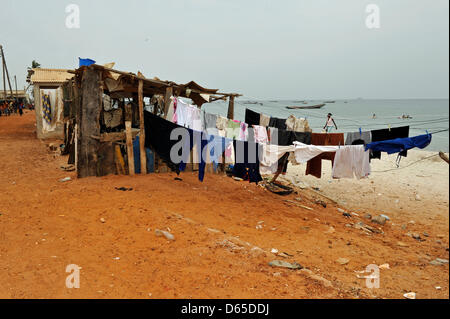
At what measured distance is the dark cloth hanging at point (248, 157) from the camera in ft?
26.1

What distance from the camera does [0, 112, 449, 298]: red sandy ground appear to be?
3.57m

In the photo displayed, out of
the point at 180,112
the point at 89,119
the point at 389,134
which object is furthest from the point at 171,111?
the point at 389,134

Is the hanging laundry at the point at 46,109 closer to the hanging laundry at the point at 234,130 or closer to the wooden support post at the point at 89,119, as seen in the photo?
the wooden support post at the point at 89,119

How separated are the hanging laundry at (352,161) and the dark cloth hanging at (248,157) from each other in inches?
93.9

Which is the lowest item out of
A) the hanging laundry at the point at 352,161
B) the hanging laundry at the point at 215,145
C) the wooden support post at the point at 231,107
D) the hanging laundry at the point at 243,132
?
the hanging laundry at the point at 352,161

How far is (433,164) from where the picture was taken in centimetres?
1723

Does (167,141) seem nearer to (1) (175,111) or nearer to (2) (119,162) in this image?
(1) (175,111)

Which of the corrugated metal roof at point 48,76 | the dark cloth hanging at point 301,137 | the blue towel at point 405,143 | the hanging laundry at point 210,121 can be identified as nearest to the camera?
the blue towel at point 405,143

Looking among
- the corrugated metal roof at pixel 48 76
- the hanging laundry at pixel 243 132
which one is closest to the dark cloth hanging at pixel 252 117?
the hanging laundry at pixel 243 132

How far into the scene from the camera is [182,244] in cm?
477

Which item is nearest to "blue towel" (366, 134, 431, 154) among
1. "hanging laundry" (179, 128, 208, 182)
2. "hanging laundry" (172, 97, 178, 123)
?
"hanging laundry" (179, 128, 208, 182)

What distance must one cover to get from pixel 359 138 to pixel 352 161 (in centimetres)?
97

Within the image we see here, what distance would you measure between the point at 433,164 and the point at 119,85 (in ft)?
63.6
